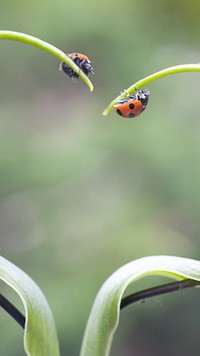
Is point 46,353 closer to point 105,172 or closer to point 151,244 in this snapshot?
point 151,244

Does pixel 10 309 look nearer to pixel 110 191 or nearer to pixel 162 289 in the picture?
pixel 162 289

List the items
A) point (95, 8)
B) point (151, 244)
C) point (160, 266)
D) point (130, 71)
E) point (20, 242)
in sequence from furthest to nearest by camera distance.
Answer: point (95, 8)
point (130, 71)
point (20, 242)
point (151, 244)
point (160, 266)

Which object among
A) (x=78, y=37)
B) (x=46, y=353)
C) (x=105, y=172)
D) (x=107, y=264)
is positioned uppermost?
(x=78, y=37)

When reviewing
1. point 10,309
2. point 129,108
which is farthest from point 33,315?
point 129,108

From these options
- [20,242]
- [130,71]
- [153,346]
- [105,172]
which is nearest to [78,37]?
[130,71]

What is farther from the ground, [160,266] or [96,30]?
[96,30]

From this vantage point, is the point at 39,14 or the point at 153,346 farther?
the point at 39,14

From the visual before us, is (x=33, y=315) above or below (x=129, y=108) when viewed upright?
below

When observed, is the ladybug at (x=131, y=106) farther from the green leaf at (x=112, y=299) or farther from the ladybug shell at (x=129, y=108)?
the green leaf at (x=112, y=299)
